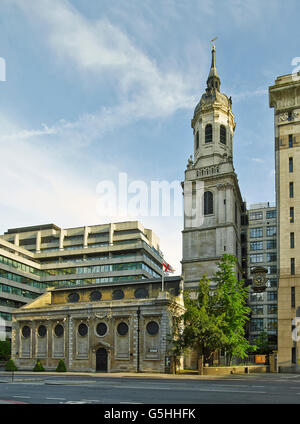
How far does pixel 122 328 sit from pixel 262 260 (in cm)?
4555

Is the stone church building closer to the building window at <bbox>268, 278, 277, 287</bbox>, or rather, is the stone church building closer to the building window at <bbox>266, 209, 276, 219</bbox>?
the building window at <bbox>268, 278, 277, 287</bbox>

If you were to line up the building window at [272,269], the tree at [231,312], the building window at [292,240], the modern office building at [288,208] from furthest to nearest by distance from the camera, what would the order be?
the building window at [272,269], the building window at [292,240], the modern office building at [288,208], the tree at [231,312]

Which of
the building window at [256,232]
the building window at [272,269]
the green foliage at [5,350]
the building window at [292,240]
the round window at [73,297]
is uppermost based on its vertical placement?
the building window at [256,232]

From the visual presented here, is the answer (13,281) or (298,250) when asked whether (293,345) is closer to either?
(298,250)

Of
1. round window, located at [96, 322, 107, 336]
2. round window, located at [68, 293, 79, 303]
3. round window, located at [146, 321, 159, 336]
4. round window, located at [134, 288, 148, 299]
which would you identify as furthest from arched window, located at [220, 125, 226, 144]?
round window, located at [96, 322, 107, 336]

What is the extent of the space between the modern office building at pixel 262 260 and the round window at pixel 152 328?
35.9 m

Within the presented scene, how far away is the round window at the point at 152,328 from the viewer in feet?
177

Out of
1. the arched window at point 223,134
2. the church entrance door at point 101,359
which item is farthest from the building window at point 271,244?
the church entrance door at point 101,359

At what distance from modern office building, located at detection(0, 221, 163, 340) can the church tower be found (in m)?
24.5

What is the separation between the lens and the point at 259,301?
88.1 m

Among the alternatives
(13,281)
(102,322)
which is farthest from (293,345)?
(13,281)

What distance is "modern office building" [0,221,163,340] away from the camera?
96.4 m

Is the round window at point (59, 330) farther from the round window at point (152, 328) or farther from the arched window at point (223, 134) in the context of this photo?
the arched window at point (223, 134)
